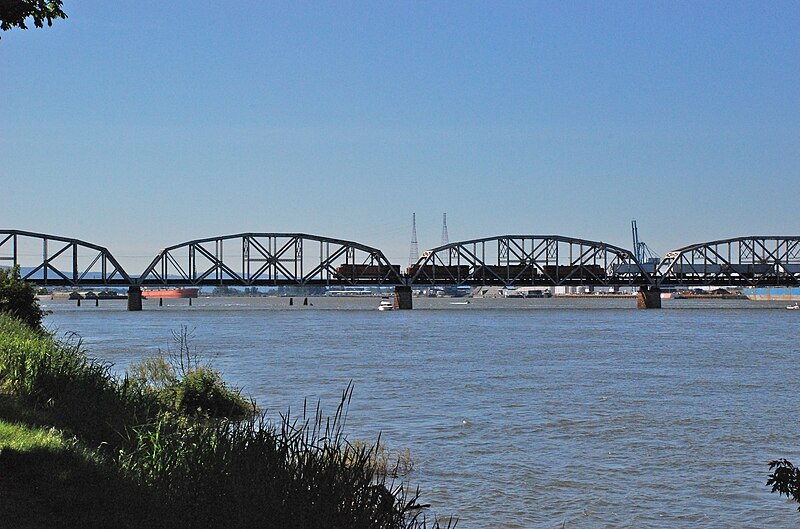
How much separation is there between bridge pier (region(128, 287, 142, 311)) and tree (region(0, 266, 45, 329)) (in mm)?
139827

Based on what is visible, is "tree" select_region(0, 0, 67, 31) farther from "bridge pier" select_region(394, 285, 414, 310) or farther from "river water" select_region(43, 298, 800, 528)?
"bridge pier" select_region(394, 285, 414, 310)

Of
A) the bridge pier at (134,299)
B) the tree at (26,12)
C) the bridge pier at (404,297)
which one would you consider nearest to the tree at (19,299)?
the tree at (26,12)

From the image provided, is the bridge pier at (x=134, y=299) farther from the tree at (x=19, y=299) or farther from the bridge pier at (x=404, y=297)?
the tree at (x=19, y=299)

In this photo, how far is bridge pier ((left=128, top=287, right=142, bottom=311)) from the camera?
180750mm

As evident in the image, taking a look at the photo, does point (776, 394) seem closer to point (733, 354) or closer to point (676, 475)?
point (676, 475)

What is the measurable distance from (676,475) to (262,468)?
12.0m

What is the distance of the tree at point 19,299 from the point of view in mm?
40156

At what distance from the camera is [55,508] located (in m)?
11.7

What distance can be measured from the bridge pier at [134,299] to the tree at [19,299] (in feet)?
459

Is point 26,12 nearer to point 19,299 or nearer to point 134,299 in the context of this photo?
point 19,299

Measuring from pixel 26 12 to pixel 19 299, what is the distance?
30313 millimetres

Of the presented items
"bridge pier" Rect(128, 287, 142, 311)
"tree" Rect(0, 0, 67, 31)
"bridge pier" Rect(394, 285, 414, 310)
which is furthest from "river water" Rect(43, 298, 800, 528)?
"bridge pier" Rect(394, 285, 414, 310)

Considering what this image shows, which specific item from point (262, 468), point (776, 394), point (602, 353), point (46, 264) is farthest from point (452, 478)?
point (46, 264)

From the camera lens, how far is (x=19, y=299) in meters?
41.6
